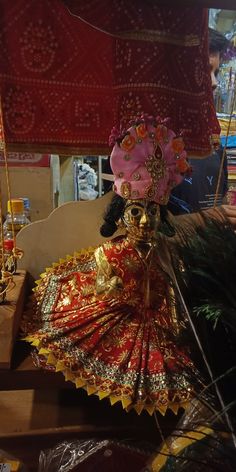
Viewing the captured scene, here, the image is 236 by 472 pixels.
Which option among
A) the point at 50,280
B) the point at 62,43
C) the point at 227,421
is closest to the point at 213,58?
the point at 62,43

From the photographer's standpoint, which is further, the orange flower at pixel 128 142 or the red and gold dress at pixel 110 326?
the orange flower at pixel 128 142

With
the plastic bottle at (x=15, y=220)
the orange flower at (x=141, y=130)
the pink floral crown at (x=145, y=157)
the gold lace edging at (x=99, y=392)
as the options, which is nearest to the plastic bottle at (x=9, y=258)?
the plastic bottle at (x=15, y=220)

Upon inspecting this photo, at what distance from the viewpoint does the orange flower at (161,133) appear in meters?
0.90

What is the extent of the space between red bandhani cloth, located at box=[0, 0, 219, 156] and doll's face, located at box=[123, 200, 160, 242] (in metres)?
0.21

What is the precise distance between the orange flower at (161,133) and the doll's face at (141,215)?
5.9 inches

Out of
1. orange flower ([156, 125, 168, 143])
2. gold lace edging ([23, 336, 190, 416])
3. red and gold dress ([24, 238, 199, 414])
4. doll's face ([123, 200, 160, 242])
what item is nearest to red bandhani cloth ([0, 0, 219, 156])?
orange flower ([156, 125, 168, 143])

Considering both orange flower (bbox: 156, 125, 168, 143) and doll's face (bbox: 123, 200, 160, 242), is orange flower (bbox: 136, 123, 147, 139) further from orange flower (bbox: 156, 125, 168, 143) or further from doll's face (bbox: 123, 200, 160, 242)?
doll's face (bbox: 123, 200, 160, 242)

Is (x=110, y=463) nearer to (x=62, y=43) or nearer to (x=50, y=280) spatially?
(x=50, y=280)

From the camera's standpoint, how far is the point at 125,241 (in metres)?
1.00

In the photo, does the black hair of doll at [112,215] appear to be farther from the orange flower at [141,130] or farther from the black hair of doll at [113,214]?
A: the orange flower at [141,130]

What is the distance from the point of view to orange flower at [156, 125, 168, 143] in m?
0.90

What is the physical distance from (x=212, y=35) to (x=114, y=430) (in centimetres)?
95

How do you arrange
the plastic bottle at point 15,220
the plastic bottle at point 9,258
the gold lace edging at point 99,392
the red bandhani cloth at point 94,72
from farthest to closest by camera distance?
the plastic bottle at point 15,220, the plastic bottle at point 9,258, the red bandhani cloth at point 94,72, the gold lace edging at point 99,392

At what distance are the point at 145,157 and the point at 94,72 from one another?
271mm
